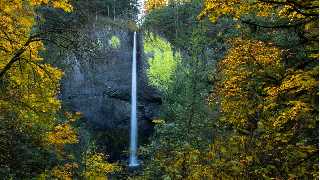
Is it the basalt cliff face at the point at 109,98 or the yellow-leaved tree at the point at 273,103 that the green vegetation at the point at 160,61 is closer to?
the basalt cliff face at the point at 109,98

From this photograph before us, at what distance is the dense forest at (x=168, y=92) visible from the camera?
29.4 ft

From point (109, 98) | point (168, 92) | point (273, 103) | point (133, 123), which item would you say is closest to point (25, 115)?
point (273, 103)

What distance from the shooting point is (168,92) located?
3550cm

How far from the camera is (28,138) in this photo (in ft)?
49.2

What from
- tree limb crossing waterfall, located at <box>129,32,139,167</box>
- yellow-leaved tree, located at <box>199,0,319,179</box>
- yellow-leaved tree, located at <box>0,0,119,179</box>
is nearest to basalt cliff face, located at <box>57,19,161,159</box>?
tree limb crossing waterfall, located at <box>129,32,139,167</box>

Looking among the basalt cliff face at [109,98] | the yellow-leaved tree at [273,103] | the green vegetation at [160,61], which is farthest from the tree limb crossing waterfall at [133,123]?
the yellow-leaved tree at [273,103]

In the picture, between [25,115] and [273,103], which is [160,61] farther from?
[273,103]

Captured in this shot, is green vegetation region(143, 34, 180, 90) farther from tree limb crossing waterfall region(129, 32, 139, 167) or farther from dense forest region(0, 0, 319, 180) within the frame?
tree limb crossing waterfall region(129, 32, 139, 167)

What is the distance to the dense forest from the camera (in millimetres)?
8969

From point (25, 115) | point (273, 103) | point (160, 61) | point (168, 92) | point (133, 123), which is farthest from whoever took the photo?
point (160, 61)

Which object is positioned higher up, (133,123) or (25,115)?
(133,123)

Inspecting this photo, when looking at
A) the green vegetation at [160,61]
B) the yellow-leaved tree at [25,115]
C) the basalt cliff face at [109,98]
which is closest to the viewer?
the yellow-leaved tree at [25,115]

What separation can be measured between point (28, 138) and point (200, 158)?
6004 millimetres

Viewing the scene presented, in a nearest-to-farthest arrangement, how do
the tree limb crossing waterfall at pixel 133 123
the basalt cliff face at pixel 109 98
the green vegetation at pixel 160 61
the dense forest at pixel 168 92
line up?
the dense forest at pixel 168 92 < the tree limb crossing waterfall at pixel 133 123 < the basalt cliff face at pixel 109 98 < the green vegetation at pixel 160 61
